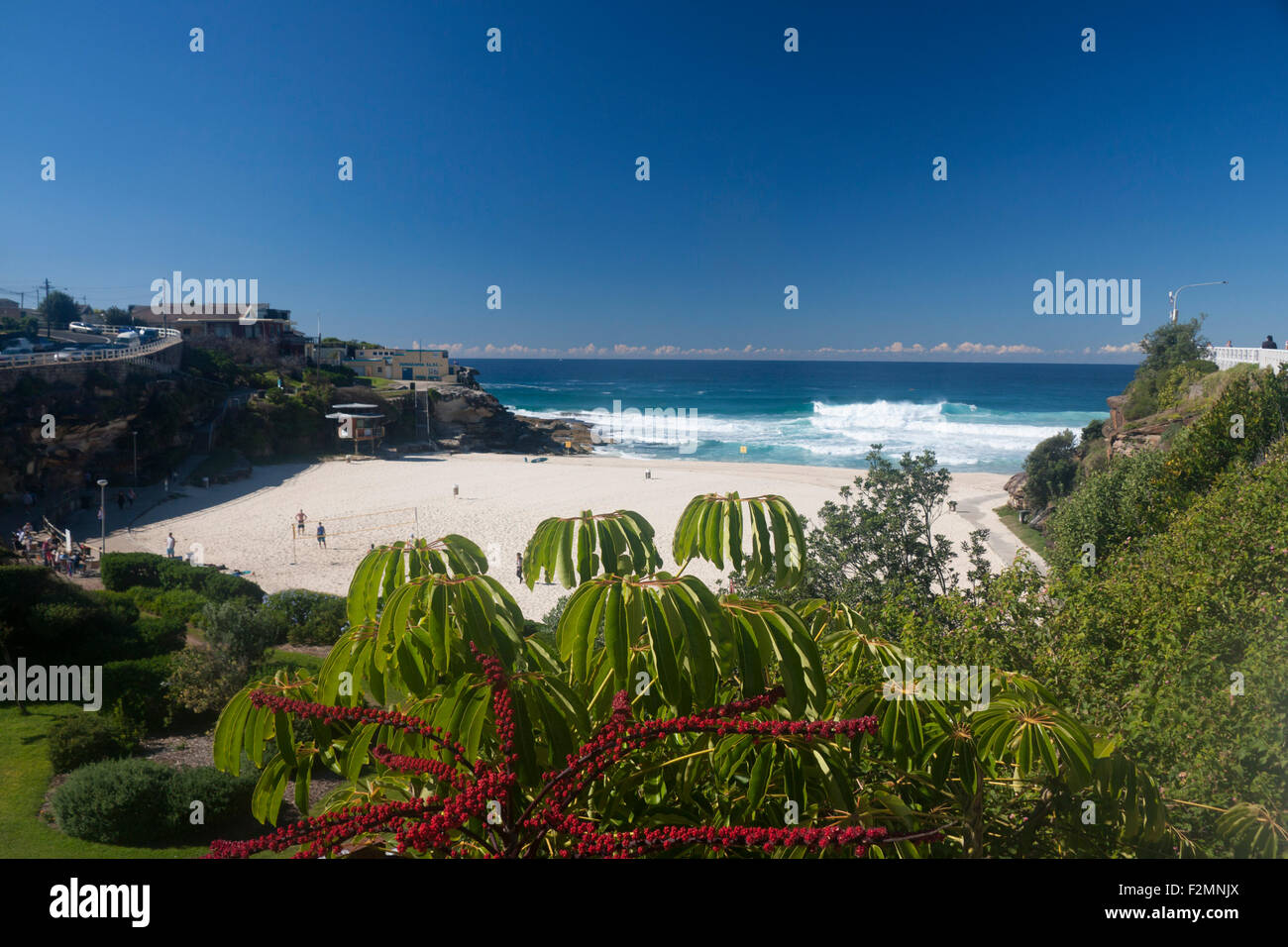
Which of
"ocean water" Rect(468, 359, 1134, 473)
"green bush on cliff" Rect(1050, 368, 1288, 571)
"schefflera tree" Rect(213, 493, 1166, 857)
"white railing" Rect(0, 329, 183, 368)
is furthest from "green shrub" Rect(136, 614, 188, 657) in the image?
"white railing" Rect(0, 329, 183, 368)

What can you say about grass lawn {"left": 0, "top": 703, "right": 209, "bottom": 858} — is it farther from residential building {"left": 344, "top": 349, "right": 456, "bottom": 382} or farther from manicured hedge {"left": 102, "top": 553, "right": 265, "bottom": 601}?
residential building {"left": 344, "top": 349, "right": 456, "bottom": 382}

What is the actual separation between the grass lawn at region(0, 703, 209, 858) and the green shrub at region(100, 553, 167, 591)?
970cm

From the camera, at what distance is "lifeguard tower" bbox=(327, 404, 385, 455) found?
50344 mm

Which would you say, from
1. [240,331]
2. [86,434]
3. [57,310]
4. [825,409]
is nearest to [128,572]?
[86,434]

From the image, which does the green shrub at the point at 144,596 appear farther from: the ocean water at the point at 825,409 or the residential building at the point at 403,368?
the residential building at the point at 403,368

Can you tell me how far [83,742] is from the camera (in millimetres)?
8641

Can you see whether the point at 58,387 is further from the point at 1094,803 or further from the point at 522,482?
the point at 1094,803

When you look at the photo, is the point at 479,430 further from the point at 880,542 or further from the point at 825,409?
the point at 880,542

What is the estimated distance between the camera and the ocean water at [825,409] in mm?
59188

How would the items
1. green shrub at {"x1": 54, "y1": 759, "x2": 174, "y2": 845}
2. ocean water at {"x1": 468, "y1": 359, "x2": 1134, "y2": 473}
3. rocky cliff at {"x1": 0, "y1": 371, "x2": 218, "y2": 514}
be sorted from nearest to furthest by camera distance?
green shrub at {"x1": 54, "y1": 759, "x2": 174, "y2": 845}
rocky cliff at {"x1": 0, "y1": 371, "x2": 218, "y2": 514}
ocean water at {"x1": 468, "y1": 359, "x2": 1134, "y2": 473}

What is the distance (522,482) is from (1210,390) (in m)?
33.1

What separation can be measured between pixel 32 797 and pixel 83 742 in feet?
2.80

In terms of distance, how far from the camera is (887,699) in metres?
2.38
